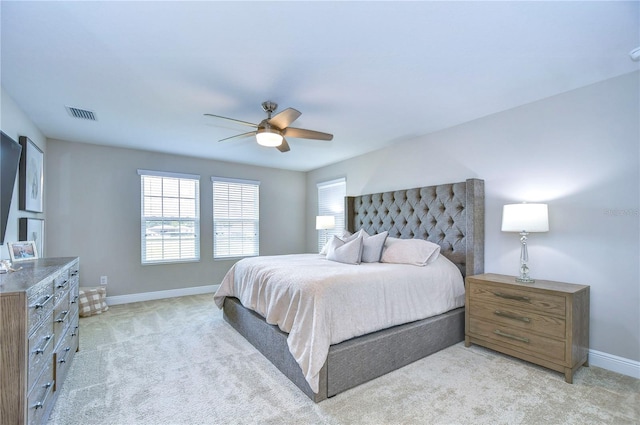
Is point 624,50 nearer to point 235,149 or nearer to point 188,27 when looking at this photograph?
point 188,27

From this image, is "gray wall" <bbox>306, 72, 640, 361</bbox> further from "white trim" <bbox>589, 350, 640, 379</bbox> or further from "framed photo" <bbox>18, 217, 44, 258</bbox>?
"framed photo" <bbox>18, 217, 44, 258</bbox>

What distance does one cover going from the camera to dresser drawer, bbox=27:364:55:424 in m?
1.50

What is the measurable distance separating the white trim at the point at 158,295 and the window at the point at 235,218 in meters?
0.63

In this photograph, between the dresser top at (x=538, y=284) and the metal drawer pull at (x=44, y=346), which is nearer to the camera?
the metal drawer pull at (x=44, y=346)

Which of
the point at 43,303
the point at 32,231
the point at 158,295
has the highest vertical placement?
the point at 32,231

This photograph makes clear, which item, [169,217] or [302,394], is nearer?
[302,394]

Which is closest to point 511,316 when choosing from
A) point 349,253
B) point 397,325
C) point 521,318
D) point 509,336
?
point 521,318

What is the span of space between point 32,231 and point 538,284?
17.3ft

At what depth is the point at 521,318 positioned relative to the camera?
2.57 metres

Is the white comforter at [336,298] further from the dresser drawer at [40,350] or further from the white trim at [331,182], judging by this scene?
the white trim at [331,182]

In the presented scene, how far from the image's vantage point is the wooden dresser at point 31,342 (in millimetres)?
1378

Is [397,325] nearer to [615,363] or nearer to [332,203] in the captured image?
[615,363]

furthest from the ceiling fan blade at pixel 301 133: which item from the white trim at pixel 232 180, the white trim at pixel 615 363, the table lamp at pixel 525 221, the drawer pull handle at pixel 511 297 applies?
the white trim at pixel 615 363

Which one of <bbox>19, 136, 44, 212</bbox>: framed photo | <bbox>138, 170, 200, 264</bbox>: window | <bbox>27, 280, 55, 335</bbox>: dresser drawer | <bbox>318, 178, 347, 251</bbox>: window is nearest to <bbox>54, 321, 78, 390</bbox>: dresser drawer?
<bbox>27, 280, 55, 335</bbox>: dresser drawer
